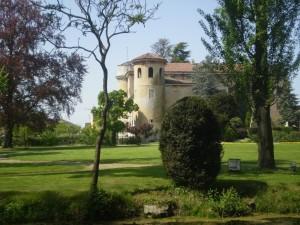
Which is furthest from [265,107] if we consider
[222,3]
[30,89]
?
[30,89]

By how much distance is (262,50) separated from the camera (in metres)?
22.3

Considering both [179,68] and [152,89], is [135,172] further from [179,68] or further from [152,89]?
[179,68]

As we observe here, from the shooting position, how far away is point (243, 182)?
17.1m

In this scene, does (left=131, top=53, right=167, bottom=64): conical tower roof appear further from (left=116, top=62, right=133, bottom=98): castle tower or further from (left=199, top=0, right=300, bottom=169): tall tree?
(left=199, top=0, right=300, bottom=169): tall tree

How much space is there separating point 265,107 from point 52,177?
9.80 meters

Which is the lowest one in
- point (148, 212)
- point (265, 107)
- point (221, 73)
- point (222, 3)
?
point (148, 212)

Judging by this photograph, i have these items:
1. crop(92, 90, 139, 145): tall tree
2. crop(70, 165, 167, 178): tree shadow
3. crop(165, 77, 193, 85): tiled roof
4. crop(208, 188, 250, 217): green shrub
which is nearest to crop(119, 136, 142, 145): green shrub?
crop(92, 90, 139, 145): tall tree

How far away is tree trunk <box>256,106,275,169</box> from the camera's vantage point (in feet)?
72.4

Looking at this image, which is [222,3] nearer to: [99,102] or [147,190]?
[147,190]

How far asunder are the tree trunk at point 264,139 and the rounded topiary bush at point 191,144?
583 cm

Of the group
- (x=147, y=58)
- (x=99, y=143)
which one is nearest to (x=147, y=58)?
(x=147, y=58)

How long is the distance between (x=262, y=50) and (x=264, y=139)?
12.9ft

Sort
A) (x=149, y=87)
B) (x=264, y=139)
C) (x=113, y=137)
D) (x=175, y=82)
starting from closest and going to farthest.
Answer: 1. (x=264, y=139)
2. (x=113, y=137)
3. (x=149, y=87)
4. (x=175, y=82)

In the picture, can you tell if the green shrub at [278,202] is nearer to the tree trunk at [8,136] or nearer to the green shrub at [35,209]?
the green shrub at [35,209]
